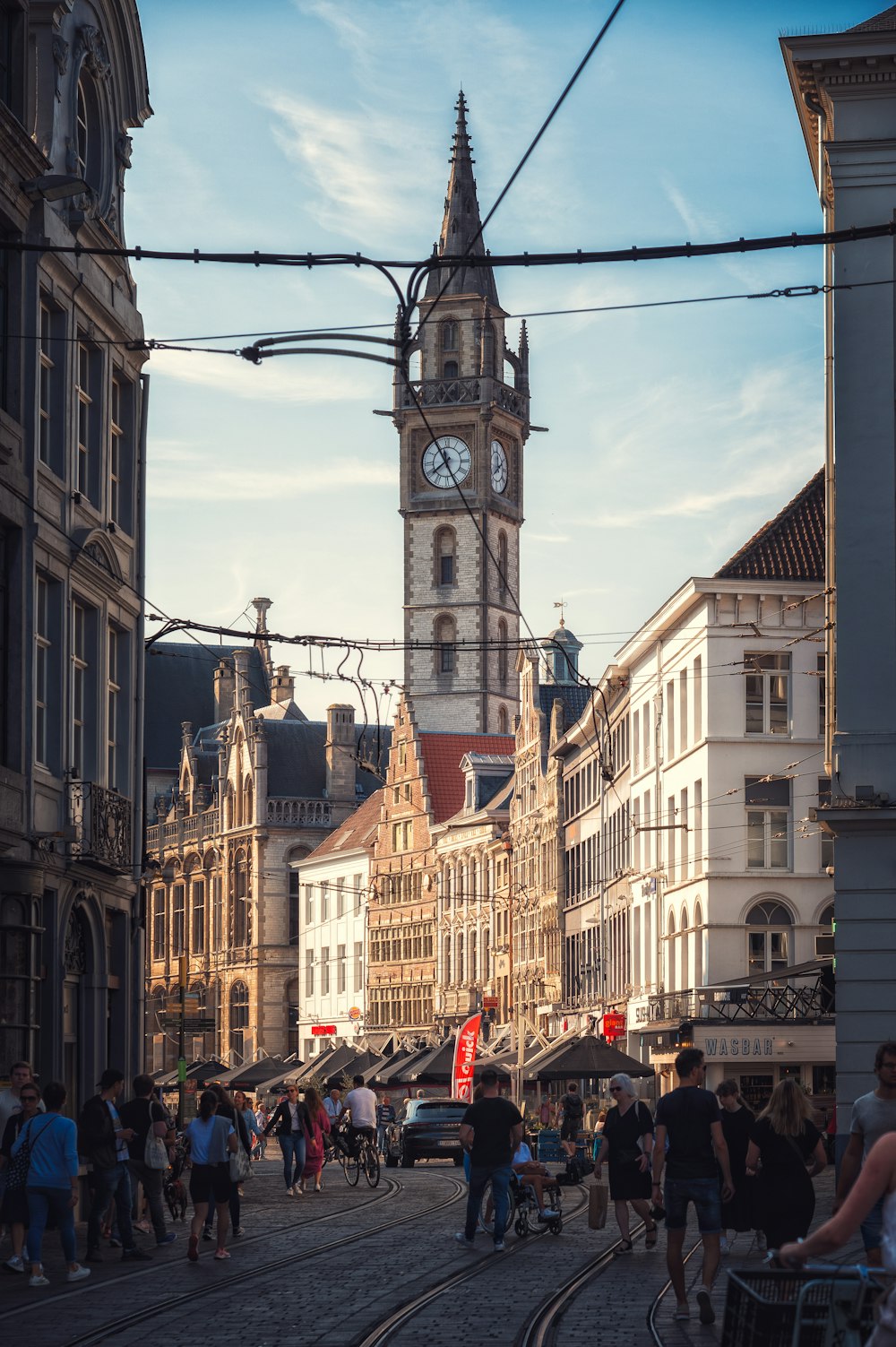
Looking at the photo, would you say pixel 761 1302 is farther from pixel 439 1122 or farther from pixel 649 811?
pixel 649 811

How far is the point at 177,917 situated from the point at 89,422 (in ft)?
335

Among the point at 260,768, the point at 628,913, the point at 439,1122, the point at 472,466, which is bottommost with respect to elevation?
the point at 439,1122

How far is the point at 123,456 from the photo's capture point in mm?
30281

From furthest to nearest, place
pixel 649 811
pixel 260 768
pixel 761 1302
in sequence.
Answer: pixel 260 768
pixel 649 811
pixel 761 1302

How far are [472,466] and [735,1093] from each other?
107178 mm

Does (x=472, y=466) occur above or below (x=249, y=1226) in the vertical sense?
above

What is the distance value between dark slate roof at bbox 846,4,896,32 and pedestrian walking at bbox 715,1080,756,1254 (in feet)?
54.9

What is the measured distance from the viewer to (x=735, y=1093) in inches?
736

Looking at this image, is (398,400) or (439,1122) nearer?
(439,1122)

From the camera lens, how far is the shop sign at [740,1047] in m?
52.0

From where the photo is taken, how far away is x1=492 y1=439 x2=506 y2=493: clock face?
126m

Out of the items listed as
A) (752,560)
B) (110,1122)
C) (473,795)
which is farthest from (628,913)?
(110,1122)

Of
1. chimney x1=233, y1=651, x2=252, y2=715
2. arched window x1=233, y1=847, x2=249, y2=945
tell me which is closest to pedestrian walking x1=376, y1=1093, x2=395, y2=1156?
arched window x1=233, y1=847, x2=249, y2=945

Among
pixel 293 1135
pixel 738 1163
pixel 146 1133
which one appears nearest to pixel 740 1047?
pixel 293 1135
